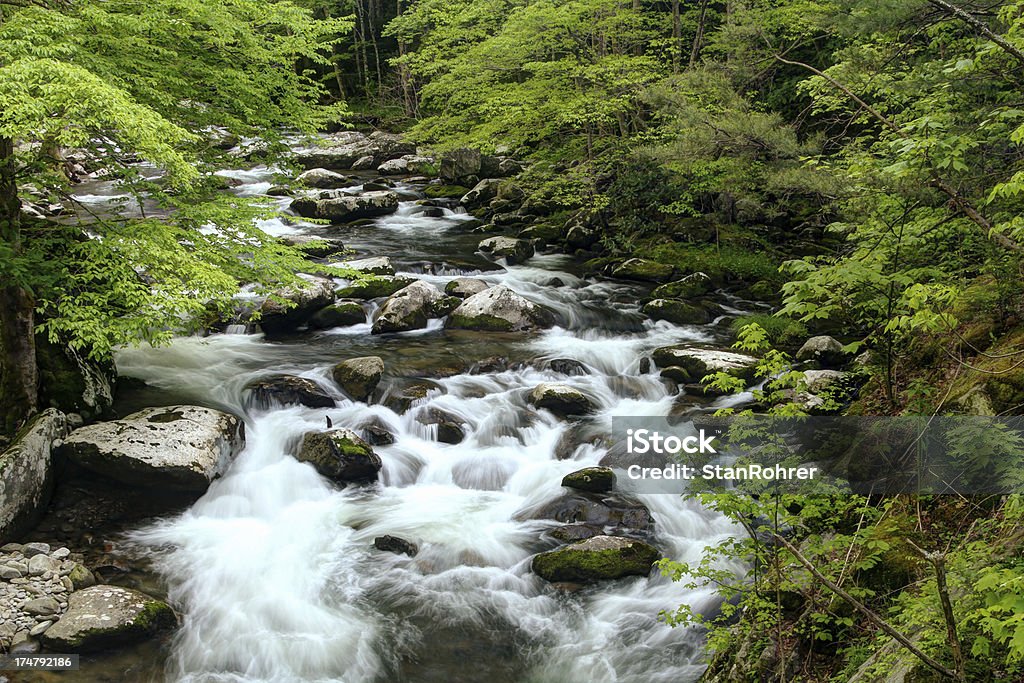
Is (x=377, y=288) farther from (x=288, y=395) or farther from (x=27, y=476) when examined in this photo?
(x=27, y=476)

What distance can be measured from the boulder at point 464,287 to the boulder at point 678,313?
365cm

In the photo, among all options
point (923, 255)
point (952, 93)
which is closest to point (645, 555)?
point (923, 255)

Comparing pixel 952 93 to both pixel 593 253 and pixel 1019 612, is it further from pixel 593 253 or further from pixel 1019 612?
pixel 593 253

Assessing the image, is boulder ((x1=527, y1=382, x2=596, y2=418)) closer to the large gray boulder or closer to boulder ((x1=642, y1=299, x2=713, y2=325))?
boulder ((x1=642, y1=299, x2=713, y2=325))

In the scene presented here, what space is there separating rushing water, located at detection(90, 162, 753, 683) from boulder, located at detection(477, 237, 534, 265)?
5.59 meters

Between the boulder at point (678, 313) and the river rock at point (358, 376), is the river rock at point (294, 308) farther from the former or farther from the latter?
the boulder at point (678, 313)

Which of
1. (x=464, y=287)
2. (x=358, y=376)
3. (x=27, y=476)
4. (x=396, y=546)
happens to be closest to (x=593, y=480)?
(x=396, y=546)

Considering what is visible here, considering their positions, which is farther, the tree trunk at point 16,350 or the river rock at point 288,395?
the river rock at point 288,395

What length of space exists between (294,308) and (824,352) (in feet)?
30.3

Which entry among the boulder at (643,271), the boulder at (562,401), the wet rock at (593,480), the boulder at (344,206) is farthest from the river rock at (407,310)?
the boulder at (344,206)

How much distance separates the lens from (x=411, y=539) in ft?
25.9

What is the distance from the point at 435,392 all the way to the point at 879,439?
6469 mm
